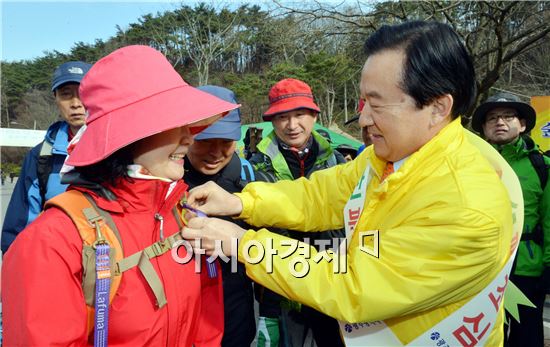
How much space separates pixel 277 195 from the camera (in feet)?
7.61

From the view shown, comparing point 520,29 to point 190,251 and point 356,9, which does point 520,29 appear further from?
point 190,251

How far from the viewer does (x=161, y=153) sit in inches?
64.3

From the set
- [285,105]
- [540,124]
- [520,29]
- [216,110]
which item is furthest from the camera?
[520,29]

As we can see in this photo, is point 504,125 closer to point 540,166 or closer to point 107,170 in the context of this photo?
point 540,166

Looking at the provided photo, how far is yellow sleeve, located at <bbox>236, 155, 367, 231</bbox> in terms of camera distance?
227cm

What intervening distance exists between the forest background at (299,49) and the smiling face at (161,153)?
7.74 metres

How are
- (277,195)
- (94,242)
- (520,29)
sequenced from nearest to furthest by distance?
(94,242)
(277,195)
(520,29)

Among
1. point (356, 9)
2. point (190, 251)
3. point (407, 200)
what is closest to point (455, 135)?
point (407, 200)

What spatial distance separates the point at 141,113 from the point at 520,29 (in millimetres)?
10459

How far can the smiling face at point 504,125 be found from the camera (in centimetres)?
388

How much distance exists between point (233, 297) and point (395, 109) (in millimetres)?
1535

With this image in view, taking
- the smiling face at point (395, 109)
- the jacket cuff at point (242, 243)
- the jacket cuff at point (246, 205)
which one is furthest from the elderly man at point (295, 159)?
the smiling face at point (395, 109)

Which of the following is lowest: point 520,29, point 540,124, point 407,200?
point 407,200

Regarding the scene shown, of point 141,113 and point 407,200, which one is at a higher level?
point 141,113
